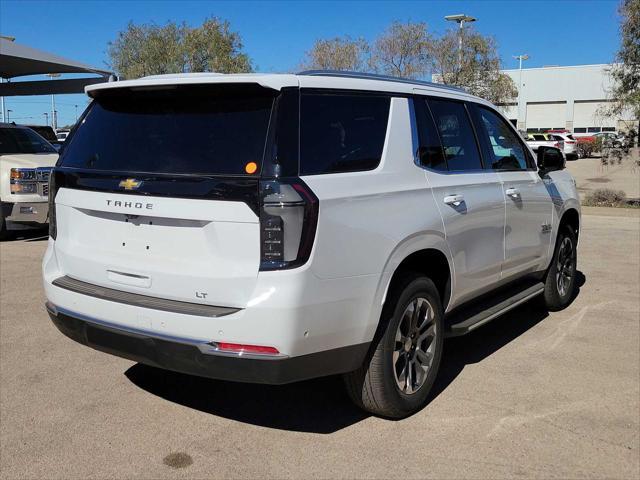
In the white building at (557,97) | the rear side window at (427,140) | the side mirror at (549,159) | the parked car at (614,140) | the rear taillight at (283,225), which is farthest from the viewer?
the white building at (557,97)

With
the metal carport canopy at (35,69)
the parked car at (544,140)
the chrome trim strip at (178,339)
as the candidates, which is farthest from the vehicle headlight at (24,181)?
the parked car at (544,140)

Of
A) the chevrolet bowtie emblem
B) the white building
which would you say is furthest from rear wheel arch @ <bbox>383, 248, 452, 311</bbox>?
the white building

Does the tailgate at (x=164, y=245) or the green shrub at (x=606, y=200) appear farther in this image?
the green shrub at (x=606, y=200)

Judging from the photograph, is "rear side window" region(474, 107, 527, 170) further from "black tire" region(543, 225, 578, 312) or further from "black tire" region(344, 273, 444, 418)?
"black tire" region(344, 273, 444, 418)

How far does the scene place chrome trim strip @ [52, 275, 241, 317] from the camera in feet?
9.84

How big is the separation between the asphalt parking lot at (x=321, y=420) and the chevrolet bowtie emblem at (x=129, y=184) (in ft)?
4.62

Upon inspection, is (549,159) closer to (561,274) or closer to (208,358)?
(561,274)

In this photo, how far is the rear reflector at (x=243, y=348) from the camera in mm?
2934

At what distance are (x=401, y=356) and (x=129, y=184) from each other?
1.84m

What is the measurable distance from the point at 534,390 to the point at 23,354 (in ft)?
12.4

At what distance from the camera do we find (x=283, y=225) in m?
2.88

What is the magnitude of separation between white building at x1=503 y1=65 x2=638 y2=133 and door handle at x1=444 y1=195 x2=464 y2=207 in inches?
2309

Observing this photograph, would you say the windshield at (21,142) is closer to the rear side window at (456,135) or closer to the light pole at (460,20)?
the rear side window at (456,135)

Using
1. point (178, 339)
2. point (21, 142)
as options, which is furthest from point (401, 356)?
point (21, 142)
